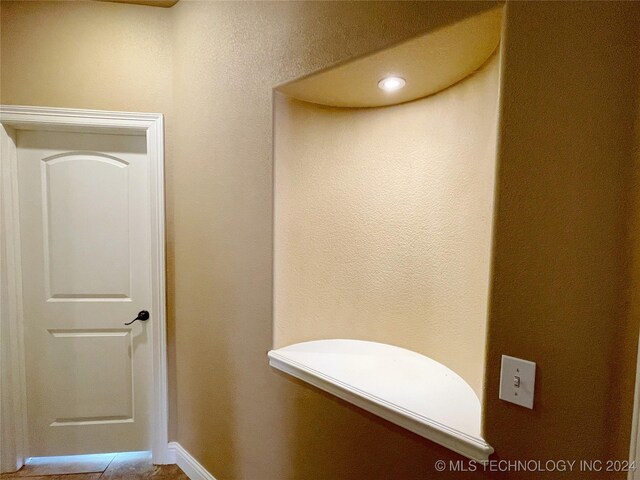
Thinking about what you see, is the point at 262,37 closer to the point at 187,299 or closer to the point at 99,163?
the point at 99,163

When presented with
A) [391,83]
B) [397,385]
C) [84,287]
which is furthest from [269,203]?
[84,287]

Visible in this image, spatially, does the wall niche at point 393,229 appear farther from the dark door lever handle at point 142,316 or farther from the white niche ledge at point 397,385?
the dark door lever handle at point 142,316

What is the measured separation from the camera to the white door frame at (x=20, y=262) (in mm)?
1627

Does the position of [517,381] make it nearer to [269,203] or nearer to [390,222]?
[390,222]

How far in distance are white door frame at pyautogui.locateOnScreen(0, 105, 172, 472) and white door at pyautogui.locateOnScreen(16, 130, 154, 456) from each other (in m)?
0.04

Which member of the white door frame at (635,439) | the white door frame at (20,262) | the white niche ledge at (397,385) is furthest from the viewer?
the white door frame at (20,262)

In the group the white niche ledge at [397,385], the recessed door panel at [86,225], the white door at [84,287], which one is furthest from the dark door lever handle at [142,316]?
the white niche ledge at [397,385]

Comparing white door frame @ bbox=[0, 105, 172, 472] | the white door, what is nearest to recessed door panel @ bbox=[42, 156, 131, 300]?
the white door

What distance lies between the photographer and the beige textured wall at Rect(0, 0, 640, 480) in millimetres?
665

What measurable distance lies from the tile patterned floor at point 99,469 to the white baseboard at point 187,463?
36 millimetres

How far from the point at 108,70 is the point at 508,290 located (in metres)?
2.18

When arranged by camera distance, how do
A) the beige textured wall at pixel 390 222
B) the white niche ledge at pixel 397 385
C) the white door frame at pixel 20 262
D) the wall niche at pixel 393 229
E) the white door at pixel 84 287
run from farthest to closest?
the white door at pixel 84 287, the white door frame at pixel 20 262, the beige textured wall at pixel 390 222, the wall niche at pixel 393 229, the white niche ledge at pixel 397 385

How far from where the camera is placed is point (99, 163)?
175 centimetres

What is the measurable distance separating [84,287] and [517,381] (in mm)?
2174
